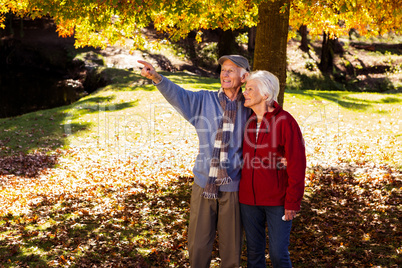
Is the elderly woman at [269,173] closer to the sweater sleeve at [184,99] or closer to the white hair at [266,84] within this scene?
the white hair at [266,84]

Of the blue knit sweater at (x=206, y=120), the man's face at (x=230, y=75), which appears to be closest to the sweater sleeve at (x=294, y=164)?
the blue knit sweater at (x=206, y=120)

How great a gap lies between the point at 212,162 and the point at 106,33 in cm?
555

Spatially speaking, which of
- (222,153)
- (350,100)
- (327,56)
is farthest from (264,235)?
(327,56)

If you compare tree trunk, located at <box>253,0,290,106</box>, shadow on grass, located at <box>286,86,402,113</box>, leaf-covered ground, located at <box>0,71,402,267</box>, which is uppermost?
tree trunk, located at <box>253,0,290,106</box>

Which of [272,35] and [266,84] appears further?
[272,35]

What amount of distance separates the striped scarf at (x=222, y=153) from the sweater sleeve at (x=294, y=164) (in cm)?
57

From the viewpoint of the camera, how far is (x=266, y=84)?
13.0 ft

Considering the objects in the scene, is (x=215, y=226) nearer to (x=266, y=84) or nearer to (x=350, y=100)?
(x=266, y=84)

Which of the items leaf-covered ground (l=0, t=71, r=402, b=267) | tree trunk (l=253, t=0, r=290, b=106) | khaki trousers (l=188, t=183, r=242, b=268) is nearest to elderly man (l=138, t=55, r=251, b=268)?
khaki trousers (l=188, t=183, r=242, b=268)

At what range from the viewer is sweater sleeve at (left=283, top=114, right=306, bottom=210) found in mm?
3719

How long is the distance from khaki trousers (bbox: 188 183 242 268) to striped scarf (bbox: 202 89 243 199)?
0.47 feet

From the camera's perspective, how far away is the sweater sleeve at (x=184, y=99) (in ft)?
13.4

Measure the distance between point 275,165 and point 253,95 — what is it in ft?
2.35

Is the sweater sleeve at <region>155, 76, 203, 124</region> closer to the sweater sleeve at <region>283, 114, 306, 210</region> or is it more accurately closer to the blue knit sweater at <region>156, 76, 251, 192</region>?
the blue knit sweater at <region>156, 76, 251, 192</region>
